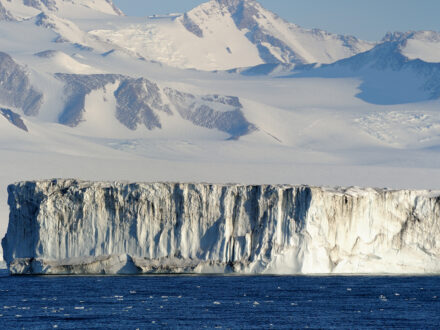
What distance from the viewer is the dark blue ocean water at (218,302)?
5231 centimetres

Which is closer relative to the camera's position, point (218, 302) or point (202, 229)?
point (218, 302)

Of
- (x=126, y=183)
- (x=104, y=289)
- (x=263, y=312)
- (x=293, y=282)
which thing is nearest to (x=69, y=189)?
(x=126, y=183)

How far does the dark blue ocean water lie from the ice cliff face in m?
1.01

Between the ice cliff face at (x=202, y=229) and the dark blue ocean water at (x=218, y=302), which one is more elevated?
the ice cliff face at (x=202, y=229)

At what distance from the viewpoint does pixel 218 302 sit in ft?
194

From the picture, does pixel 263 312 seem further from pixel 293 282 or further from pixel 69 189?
pixel 69 189

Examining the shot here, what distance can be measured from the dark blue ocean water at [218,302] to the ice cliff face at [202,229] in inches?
39.9

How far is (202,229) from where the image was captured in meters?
69.5

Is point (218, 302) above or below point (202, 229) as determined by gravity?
below

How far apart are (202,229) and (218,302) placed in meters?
10.7

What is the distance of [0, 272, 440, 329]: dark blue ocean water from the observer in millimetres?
52312

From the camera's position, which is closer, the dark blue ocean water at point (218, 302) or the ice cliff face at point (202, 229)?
the dark blue ocean water at point (218, 302)

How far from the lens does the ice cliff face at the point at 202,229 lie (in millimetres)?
68750

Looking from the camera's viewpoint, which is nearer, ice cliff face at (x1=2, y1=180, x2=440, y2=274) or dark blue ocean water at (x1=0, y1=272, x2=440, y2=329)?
dark blue ocean water at (x1=0, y1=272, x2=440, y2=329)
